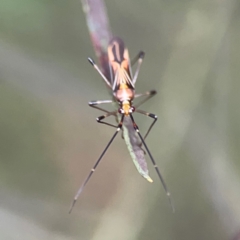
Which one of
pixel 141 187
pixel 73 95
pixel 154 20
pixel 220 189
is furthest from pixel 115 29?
pixel 220 189

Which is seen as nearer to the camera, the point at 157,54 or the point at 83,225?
the point at 83,225

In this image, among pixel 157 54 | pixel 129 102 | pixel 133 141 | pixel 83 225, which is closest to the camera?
pixel 133 141

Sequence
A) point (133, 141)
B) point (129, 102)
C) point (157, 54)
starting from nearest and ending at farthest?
1. point (133, 141)
2. point (129, 102)
3. point (157, 54)

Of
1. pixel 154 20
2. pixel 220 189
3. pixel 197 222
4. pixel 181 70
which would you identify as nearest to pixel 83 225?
pixel 197 222

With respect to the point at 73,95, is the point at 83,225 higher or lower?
lower

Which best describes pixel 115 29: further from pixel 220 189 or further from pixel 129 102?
pixel 220 189

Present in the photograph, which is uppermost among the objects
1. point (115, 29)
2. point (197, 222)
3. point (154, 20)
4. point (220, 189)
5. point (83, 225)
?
point (154, 20)
